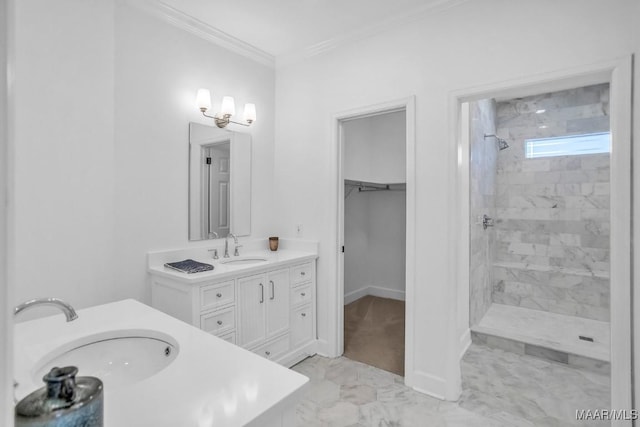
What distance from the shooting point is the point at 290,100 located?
10.3 ft

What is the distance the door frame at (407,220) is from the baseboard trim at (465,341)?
0.69 metres

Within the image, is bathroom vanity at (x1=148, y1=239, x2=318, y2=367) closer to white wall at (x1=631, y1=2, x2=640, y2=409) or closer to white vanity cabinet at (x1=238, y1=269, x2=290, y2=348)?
white vanity cabinet at (x1=238, y1=269, x2=290, y2=348)

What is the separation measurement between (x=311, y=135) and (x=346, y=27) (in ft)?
2.95

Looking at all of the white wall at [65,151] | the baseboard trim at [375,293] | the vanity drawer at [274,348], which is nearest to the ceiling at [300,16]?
the white wall at [65,151]

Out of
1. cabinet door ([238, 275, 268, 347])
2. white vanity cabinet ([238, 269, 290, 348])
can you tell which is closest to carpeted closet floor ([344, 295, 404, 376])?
white vanity cabinet ([238, 269, 290, 348])

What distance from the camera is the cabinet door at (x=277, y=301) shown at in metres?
2.53

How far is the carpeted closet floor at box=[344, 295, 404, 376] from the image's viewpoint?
279 cm

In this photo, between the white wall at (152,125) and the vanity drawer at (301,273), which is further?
the vanity drawer at (301,273)

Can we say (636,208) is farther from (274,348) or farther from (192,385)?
(274,348)

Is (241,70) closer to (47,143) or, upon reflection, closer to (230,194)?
(230,194)

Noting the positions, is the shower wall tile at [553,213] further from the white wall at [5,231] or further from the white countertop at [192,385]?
the white wall at [5,231]

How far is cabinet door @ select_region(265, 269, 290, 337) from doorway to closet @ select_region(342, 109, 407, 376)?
3.27 ft

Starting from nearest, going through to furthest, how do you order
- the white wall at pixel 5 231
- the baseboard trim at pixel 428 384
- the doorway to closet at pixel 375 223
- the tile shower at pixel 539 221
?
the white wall at pixel 5 231
the baseboard trim at pixel 428 384
the tile shower at pixel 539 221
the doorway to closet at pixel 375 223

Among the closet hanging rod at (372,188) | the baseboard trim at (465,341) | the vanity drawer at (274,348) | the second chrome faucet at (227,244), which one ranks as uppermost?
the closet hanging rod at (372,188)
